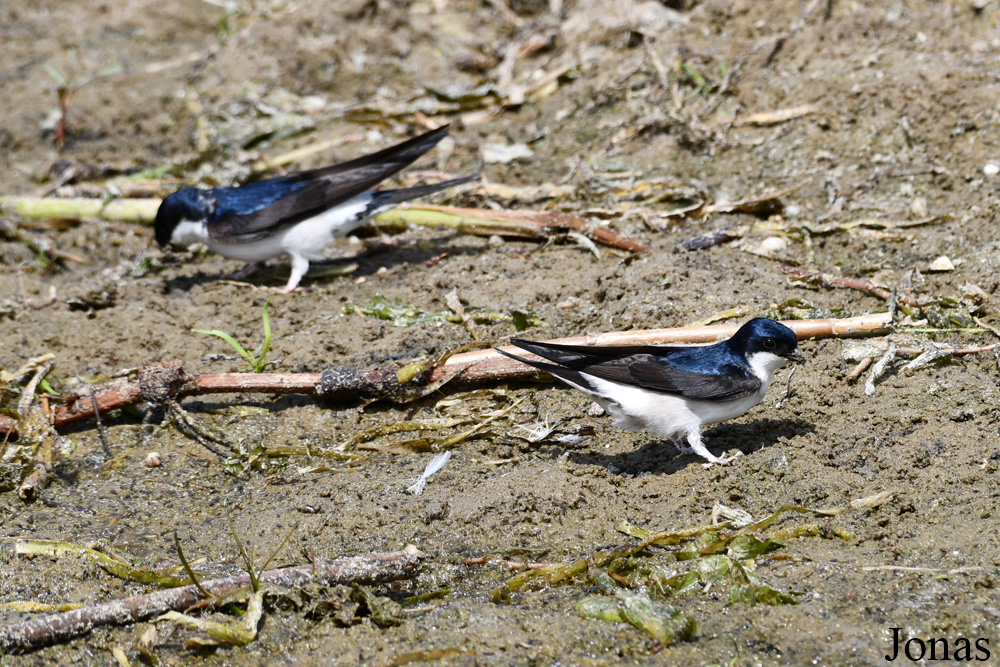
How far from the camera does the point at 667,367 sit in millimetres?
4320

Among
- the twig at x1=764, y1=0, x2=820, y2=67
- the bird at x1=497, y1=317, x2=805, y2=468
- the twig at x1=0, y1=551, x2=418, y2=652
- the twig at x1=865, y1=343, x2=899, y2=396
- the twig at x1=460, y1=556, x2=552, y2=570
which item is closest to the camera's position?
the twig at x1=0, y1=551, x2=418, y2=652

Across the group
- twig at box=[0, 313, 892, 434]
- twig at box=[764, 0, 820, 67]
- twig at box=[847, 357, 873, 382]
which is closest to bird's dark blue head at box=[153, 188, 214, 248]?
twig at box=[0, 313, 892, 434]

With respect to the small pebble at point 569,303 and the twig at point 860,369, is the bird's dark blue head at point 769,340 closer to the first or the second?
the twig at point 860,369

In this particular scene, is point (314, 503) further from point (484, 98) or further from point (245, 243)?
point (484, 98)

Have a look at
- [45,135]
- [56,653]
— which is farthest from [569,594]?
[45,135]

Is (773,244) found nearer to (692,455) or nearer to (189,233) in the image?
(692,455)

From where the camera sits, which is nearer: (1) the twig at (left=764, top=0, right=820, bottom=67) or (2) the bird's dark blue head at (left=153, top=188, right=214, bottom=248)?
(2) the bird's dark blue head at (left=153, top=188, right=214, bottom=248)

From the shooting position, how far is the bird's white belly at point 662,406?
13.9 ft

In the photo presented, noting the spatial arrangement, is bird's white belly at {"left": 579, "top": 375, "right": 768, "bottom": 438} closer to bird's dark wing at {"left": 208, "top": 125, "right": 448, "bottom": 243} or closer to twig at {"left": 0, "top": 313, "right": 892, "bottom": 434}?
twig at {"left": 0, "top": 313, "right": 892, "bottom": 434}

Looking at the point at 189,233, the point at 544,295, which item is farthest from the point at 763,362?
the point at 189,233

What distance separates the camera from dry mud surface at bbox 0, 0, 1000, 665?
3334 millimetres

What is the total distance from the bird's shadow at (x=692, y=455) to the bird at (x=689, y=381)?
127 millimetres

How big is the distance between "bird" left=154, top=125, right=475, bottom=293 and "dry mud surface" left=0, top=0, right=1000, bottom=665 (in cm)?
30

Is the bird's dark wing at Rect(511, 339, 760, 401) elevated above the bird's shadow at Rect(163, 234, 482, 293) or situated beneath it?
elevated above
